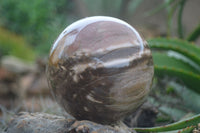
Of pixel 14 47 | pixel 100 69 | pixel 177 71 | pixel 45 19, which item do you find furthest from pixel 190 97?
pixel 45 19

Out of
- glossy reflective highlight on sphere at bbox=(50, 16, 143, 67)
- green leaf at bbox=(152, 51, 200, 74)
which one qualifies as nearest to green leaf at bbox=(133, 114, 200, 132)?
glossy reflective highlight on sphere at bbox=(50, 16, 143, 67)

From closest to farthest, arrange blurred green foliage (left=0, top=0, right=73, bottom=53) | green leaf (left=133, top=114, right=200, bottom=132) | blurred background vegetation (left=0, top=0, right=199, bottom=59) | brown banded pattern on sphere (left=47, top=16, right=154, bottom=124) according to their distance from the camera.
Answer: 1. brown banded pattern on sphere (left=47, top=16, right=154, bottom=124)
2. green leaf (left=133, top=114, right=200, bottom=132)
3. blurred background vegetation (left=0, top=0, right=199, bottom=59)
4. blurred green foliage (left=0, top=0, right=73, bottom=53)

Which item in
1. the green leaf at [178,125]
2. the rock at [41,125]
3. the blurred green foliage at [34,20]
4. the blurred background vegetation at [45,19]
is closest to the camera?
the rock at [41,125]

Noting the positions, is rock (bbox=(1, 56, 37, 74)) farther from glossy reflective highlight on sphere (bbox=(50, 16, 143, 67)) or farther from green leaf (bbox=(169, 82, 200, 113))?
glossy reflective highlight on sphere (bbox=(50, 16, 143, 67))

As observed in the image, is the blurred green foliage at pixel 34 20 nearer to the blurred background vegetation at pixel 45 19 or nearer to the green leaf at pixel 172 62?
the blurred background vegetation at pixel 45 19

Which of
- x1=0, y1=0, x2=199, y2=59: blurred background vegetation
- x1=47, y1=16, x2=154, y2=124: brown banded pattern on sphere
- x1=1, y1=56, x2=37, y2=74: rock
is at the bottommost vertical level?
x1=1, y1=56, x2=37, y2=74: rock

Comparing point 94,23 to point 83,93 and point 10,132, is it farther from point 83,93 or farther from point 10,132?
point 10,132

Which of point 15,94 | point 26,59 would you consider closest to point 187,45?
point 15,94

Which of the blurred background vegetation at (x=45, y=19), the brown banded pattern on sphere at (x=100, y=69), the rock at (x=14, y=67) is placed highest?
the brown banded pattern on sphere at (x=100, y=69)

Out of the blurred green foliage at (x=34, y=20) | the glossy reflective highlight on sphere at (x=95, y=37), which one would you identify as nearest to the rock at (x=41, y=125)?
the glossy reflective highlight on sphere at (x=95, y=37)
